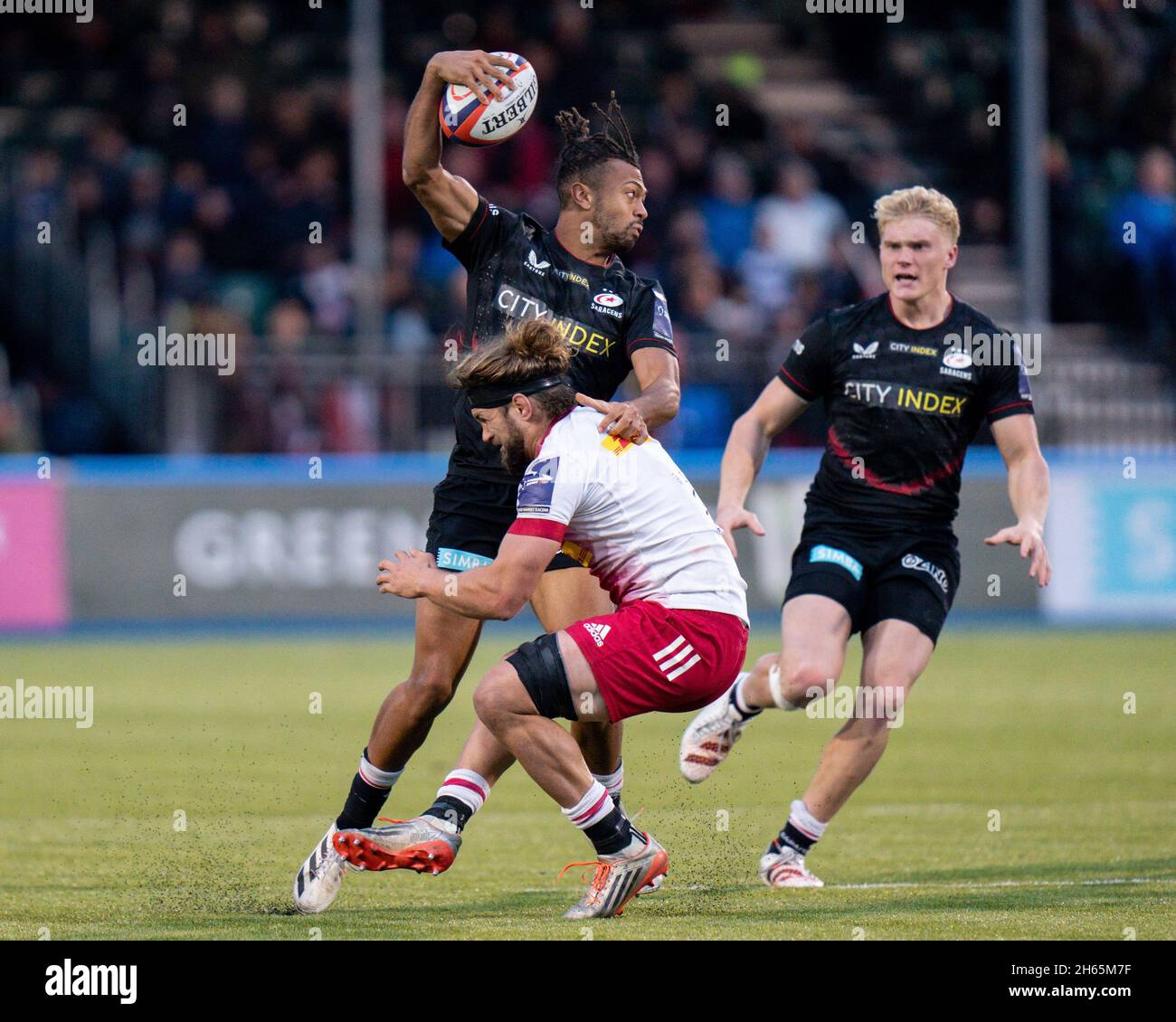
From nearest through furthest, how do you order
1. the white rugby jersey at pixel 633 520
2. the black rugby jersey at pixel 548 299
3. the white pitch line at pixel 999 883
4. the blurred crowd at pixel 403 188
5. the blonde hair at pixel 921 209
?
the white rugby jersey at pixel 633 520
the white pitch line at pixel 999 883
the black rugby jersey at pixel 548 299
the blonde hair at pixel 921 209
the blurred crowd at pixel 403 188

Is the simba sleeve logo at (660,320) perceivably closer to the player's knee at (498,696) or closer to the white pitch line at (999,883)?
the player's knee at (498,696)

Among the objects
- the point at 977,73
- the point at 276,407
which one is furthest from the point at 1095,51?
the point at 276,407

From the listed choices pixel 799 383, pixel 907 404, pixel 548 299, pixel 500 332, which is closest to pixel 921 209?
pixel 907 404

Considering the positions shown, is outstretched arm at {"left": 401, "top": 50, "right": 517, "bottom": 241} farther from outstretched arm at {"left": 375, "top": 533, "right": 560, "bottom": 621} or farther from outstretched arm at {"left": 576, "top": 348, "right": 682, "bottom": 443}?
outstretched arm at {"left": 375, "top": 533, "right": 560, "bottom": 621}

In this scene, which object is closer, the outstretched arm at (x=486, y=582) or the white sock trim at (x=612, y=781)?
the outstretched arm at (x=486, y=582)

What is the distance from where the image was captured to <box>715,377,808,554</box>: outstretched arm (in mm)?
7574

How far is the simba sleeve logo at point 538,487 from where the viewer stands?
20.1 ft

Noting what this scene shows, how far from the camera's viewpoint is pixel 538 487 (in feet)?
20.1

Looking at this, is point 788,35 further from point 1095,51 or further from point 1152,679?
point 1152,679

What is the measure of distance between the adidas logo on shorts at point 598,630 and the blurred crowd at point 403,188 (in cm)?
1150

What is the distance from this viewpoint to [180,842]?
8039 millimetres

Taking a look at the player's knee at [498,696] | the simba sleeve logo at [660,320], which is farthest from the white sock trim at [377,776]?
the simba sleeve logo at [660,320]

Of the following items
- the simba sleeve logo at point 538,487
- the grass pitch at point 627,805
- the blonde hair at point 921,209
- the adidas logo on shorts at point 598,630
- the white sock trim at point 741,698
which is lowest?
the grass pitch at point 627,805

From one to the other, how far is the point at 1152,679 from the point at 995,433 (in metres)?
6.85
